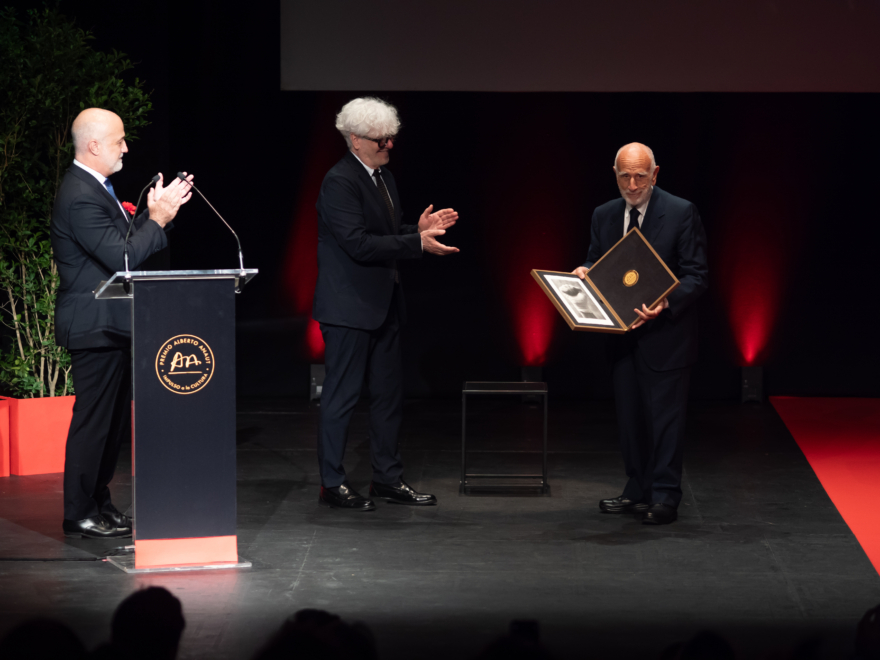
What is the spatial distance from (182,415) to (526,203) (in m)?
3.76

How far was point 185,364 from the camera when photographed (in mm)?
3090

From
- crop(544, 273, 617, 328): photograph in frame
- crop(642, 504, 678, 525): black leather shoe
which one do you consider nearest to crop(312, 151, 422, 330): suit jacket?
crop(544, 273, 617, 328): photograph in frame

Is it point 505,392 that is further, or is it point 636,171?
point 505,392

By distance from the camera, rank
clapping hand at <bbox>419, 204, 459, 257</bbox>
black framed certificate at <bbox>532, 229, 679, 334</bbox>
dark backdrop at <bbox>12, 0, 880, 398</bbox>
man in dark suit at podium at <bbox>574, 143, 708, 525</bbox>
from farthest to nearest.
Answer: dark backdrop at <bbox>12, 0, 880, 398</bbox> < clapping hand at <bbox>419, 204, 459, 257</bbox> < man in dark suit at podium at <bbox>574, 143, 708, 525</bbox> < black framed certificate at <bbox>532, 229, 679, 334</bbox>

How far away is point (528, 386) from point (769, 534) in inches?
46.7

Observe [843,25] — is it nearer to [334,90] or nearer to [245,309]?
[334,90]

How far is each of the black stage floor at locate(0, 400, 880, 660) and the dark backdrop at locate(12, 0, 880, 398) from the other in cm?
177

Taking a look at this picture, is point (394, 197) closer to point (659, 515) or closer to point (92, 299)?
point (92, 299)

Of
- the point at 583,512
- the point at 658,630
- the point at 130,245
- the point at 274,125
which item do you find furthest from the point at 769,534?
the point at 274,125

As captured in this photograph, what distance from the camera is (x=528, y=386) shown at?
14.3ft

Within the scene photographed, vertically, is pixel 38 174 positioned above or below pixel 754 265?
above

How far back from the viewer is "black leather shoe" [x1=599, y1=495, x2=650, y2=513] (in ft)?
12.7

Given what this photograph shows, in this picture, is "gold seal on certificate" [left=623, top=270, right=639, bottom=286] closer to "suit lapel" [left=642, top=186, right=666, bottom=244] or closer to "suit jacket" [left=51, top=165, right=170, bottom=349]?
"suit lapel" [left=642, top=186, right=666, bottom=244]

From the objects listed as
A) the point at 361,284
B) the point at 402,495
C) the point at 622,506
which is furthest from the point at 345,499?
the point at 622,506
